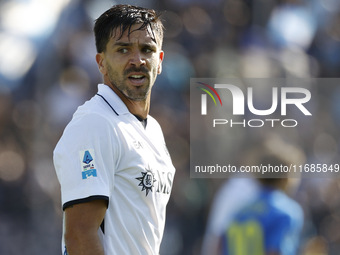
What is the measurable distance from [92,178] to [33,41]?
367cm

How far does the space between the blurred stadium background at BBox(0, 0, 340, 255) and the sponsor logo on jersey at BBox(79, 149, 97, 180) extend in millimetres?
3211

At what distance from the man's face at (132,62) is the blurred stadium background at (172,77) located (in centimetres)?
299

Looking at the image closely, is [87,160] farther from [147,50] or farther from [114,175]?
[147,50]

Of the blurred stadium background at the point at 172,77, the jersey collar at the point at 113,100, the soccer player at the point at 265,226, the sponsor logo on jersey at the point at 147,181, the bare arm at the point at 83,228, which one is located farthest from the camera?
the blurred stadium background at the point at 172,77

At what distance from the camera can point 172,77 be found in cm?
567

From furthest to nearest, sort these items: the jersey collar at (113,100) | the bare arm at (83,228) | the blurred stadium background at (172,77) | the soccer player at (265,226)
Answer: the blurred stadium background at (172,77), the soccer player at (265,226), the jersey collar at (113,100), the bare arm at (83,228)

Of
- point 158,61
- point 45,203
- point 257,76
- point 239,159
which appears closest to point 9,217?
point 45,203

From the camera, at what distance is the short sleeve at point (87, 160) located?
6.55ft

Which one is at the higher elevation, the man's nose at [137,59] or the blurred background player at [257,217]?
the man's nose at [137,59]

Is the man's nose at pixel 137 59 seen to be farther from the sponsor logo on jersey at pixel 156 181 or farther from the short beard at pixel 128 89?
the sponsor logo on jersey at pixel 156 181

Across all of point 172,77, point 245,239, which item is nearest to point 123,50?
point 245,239

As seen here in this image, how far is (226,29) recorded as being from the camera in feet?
19.2

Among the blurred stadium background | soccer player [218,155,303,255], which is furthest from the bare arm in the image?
the blurred stadium background

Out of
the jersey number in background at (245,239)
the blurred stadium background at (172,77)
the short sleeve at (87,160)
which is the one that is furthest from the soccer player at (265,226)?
the short sleeve at (87,160)
